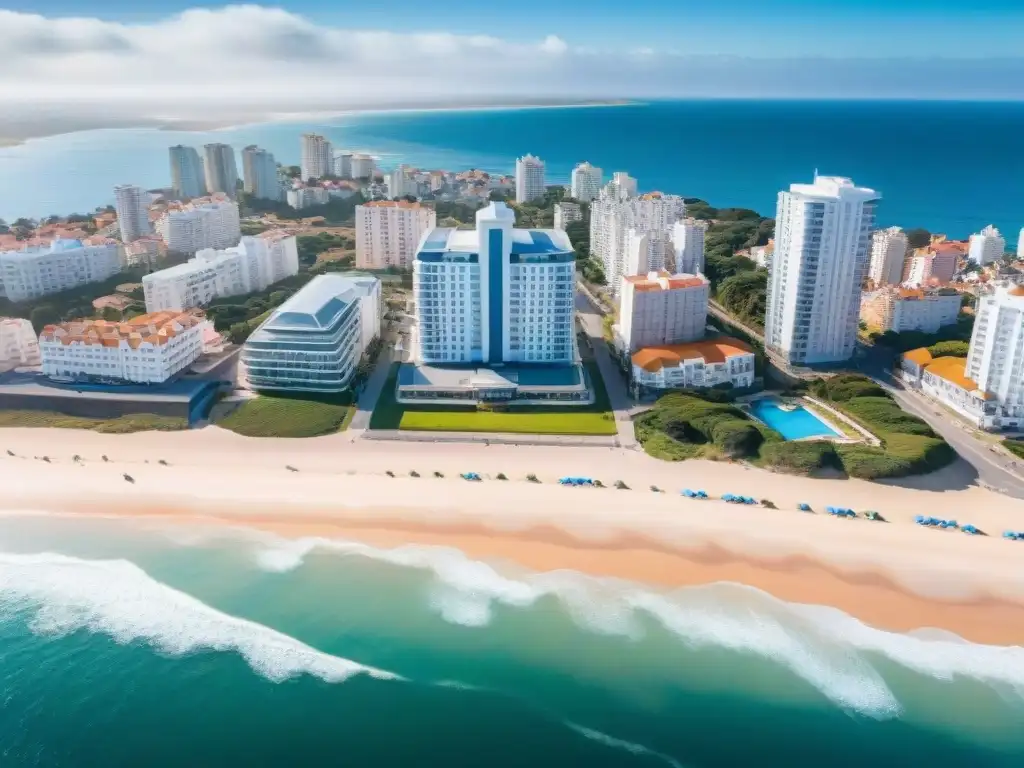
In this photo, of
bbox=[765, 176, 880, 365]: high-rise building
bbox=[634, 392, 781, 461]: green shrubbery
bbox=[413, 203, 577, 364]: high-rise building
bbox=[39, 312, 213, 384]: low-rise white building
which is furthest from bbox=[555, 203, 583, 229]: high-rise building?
bbox=[39, 312, 213, 384]: low-rise white building

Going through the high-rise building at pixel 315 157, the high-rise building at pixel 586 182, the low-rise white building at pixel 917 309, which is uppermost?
the high-rise building at pixel 315 157

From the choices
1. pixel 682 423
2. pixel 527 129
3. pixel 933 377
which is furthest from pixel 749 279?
pixel 527 129

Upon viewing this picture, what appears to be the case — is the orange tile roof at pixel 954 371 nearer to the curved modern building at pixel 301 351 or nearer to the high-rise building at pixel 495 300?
the high-rise building at pixel 495 300

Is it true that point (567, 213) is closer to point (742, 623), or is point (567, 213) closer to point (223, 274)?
point (223, 274)

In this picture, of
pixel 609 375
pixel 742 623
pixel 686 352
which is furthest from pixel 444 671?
pixel 686 352

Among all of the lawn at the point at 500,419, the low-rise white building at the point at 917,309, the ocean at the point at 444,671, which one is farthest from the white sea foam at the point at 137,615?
the low-rise white building at the point at 917,309

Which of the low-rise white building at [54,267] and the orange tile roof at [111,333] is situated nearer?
the orange tile roof at [111,333]
